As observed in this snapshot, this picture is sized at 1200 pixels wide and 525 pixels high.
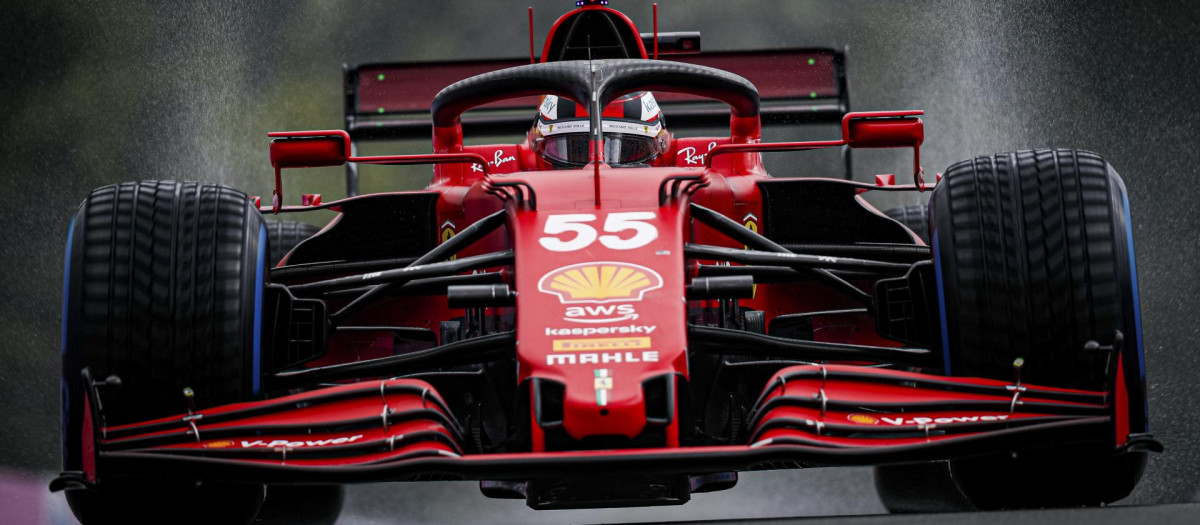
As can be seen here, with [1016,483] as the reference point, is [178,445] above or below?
above

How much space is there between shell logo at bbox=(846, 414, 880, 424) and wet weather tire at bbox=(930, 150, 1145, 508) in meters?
0.35

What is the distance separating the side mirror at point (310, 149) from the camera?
3.48 m

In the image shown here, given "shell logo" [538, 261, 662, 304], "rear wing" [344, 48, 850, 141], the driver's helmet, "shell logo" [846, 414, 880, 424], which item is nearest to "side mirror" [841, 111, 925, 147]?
"shell logo" [538, 261, 662, 304]

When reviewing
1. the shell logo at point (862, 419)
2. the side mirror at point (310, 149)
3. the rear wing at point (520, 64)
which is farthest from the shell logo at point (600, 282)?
the rear wing at point (520, 64)

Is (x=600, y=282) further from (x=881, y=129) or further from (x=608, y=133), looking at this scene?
(x=608, y=133)

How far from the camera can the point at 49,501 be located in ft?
16.0

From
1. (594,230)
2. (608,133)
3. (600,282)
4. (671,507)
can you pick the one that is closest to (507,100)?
(608,133)

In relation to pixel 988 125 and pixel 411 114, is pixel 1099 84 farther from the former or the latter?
pixel 411 114

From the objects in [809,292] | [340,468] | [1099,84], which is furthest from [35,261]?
[1099,84]

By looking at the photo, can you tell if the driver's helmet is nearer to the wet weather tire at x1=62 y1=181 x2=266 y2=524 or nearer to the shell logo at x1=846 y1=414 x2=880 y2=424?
the wet weather tire at x1=62 y1=181 x2=266 y2=524

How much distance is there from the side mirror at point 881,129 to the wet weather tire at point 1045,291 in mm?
436

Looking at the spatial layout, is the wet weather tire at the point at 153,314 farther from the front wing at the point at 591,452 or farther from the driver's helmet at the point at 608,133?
the driver's helmet at the point at 608,133

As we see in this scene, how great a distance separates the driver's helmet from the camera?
4.61m

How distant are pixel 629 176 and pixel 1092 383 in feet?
4.40
